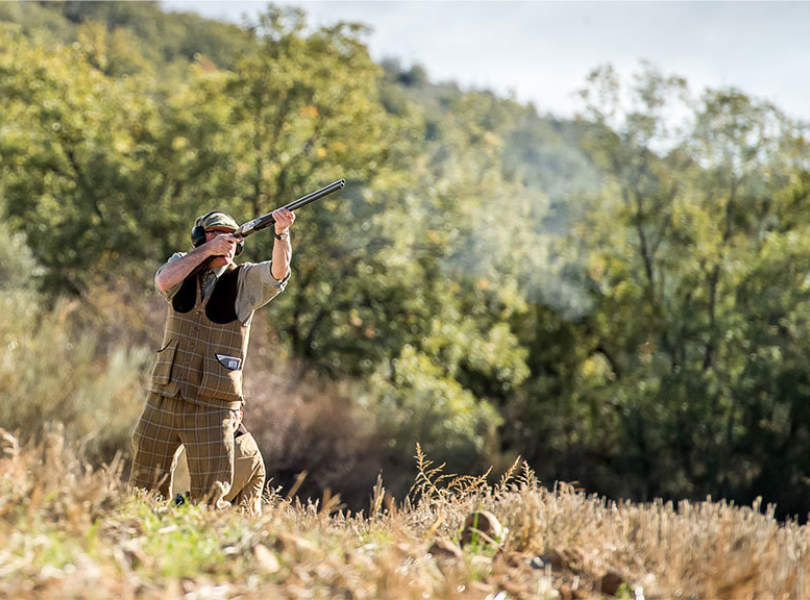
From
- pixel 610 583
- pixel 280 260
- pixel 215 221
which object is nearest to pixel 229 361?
pixel 280 260

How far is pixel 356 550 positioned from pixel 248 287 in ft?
6.71

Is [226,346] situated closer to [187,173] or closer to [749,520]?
[749,520]

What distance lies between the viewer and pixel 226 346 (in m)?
4.60

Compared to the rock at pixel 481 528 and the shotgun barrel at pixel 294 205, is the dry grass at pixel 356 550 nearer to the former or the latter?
the rock at pixel 481 528

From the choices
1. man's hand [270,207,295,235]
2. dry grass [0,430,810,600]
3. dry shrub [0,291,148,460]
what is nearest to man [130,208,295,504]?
man's hand [270,207,295,235]

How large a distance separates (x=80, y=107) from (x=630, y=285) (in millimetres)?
12941

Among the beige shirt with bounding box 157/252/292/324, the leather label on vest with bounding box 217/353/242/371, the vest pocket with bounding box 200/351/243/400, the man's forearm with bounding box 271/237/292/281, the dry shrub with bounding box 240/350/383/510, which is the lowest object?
the dry shrub with bounding box 240/350/383/510

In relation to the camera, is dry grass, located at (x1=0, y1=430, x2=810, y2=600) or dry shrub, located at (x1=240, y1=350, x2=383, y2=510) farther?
dry shrub, located at (x1=240, y1=350, x2=383, y2=510)

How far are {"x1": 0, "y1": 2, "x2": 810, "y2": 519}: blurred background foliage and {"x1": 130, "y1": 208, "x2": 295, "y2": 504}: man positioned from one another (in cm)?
825

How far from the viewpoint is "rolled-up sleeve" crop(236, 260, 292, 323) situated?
4.55m

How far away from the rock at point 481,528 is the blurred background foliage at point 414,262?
970cm

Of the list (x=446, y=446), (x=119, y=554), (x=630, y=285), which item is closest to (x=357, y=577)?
(x=119, y=554)

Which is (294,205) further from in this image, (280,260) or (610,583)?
(610,583)

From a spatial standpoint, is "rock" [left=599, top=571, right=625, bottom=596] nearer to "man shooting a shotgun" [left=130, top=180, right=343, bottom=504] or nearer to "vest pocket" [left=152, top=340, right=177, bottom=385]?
"man shooting a shotgun" [left=130, top=180, right=343, bottom=504]
